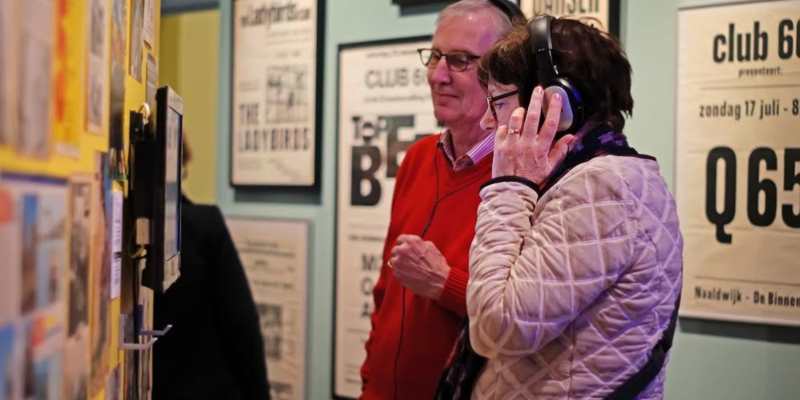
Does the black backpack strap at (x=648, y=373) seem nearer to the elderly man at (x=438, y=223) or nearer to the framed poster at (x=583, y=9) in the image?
the elderly man at (x=438, y=223)

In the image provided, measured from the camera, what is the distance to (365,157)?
2.95 meters

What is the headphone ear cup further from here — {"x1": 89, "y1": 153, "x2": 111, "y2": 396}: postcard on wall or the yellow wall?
the yellow wall

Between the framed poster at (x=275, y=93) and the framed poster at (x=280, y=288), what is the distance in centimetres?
18

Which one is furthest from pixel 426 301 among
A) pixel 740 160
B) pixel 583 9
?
pixel 583 9

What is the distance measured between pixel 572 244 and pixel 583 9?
1.39 metres

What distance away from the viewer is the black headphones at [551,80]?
53.8 inches

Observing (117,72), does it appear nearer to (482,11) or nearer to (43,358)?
(43,358)

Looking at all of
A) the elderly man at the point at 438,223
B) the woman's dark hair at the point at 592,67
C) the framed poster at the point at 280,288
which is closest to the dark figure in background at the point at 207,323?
the elderly man at the point at 438,223

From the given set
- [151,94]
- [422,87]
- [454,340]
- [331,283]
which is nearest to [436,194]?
A: [454,340]

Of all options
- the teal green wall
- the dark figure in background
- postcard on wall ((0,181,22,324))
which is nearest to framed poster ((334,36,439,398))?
the teal green wall

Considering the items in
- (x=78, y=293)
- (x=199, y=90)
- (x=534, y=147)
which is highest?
(x=199, y=90)

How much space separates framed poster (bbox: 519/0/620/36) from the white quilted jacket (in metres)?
1.18

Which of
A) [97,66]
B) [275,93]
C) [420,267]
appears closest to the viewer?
[97,66]

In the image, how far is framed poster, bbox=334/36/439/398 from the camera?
2.85 meters
